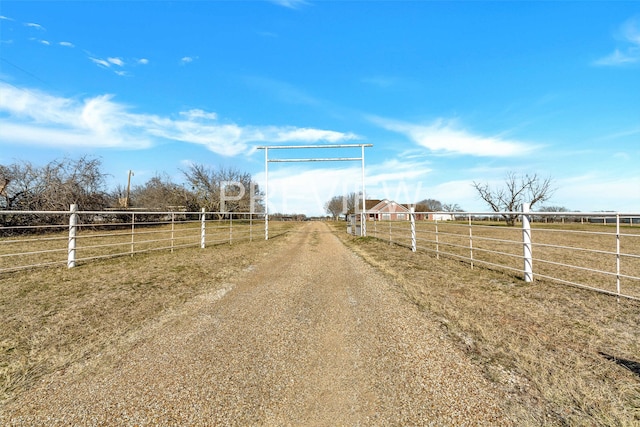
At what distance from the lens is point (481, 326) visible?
3.04m

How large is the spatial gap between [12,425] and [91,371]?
581 millimetres

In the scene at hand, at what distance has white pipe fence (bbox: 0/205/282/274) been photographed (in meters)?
6.82

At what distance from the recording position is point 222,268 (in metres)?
6.50

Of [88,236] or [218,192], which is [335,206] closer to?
[218,192]

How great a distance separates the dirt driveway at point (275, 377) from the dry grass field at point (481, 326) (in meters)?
0.27

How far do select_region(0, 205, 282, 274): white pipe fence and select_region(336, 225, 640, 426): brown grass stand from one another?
6814mm

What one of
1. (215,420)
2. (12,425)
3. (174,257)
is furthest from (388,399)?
(174,257)

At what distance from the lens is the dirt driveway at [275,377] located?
1.73 metres

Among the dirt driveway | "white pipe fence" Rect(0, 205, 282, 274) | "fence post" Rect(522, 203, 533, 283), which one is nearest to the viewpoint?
the dirt driveway

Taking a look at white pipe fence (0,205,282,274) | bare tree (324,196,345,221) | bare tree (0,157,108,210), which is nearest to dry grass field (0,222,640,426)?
white pipe fence (0,205,282,274)

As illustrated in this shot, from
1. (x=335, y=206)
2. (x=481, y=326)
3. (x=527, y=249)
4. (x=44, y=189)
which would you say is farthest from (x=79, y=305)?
(x=335, y=206)

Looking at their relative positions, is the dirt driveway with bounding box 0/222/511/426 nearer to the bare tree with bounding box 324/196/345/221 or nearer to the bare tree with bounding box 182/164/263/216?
the bare tree with bounding box 182/164/263/216

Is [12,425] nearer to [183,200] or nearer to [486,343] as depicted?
[486,343]

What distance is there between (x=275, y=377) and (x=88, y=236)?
7.40 meters
